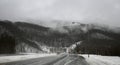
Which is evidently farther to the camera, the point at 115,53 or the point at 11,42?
the point at 11,42

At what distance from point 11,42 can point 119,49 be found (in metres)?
86.8

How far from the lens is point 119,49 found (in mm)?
137500

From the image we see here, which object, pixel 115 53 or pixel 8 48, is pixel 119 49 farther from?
pixel 8 48

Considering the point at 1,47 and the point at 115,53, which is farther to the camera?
the point at 1,47

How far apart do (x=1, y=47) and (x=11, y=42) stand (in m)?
10.4

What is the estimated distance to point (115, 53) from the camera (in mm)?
132625

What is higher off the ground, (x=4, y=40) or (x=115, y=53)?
(x=4, y=40)

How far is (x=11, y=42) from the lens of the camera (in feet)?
540

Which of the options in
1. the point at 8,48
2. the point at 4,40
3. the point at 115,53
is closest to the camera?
the point at 115,53

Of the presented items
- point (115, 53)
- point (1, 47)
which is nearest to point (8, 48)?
point (1, 47)

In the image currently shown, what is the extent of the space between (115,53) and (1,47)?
87814 mm

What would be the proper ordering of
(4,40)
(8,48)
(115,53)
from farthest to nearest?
1. (4,40)
2. (8,48)
3. (115,53)

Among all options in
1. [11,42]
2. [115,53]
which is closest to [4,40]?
[11,42]

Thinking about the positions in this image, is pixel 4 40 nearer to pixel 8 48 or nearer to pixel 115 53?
pixel 8 48
